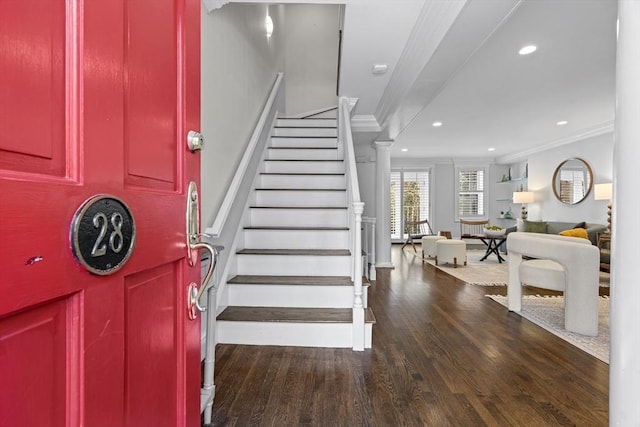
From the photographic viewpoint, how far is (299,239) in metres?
2.99

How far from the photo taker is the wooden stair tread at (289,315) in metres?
2.23

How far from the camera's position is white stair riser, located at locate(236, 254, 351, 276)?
269cm

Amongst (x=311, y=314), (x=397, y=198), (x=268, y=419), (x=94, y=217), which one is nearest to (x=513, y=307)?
(x=311, y=314)

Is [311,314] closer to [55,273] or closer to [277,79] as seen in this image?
[55,273]

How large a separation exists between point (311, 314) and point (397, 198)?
7.89 meters

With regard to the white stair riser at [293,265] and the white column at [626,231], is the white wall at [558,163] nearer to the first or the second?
the white stair riser at [293,265]

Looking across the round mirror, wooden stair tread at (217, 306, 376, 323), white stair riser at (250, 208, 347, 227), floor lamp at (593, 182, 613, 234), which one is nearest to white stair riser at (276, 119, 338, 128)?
white stair riser at (250, 208, 347, 227)

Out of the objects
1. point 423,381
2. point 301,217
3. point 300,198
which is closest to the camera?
point 423,381

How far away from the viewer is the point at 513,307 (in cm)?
314

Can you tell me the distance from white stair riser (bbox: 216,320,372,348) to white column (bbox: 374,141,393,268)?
343 cm

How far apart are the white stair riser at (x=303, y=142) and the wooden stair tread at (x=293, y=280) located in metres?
2.42

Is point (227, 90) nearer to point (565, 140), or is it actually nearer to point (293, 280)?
point (293, 280)

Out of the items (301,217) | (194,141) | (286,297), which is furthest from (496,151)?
(194,141)

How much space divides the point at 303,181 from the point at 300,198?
355 mm
